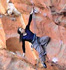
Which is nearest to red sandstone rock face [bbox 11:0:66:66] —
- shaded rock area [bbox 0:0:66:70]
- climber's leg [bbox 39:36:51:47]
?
shaded rock area [bbox 0:0:66:70]

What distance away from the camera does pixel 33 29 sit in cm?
433

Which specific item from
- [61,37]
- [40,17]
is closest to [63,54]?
[61,37]

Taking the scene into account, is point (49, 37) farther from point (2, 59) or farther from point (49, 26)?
point (2, 59)

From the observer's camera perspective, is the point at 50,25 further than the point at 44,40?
Yes

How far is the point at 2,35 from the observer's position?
192 inches

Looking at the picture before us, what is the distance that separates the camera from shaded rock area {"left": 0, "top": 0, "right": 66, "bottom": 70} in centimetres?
375

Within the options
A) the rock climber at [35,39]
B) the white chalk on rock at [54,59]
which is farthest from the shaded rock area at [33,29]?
the rock climber at [35,39]

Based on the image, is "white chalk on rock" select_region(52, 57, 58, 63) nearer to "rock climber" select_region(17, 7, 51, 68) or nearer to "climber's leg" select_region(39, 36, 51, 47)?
"rock climber" select_region(17, 7, 51, 68)

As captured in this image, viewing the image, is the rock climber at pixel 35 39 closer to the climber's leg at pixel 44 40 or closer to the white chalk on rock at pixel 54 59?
the climber's leg at pixel 44 40

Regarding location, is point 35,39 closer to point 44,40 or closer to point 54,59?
point 44,40

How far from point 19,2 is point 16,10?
0.31m

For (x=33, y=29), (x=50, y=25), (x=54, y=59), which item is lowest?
(x=54, y=59)

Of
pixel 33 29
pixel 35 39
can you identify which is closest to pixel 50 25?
pixel 33 29

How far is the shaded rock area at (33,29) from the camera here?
3752 millimetres
